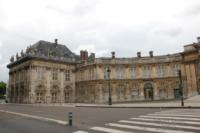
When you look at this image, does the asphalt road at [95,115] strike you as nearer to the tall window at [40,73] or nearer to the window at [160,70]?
the tall window at [40,73]

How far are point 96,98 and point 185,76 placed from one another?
17.7 metres

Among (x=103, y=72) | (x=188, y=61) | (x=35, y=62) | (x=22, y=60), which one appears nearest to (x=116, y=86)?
(x=103, y=72)

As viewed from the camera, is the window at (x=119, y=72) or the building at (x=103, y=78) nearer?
the building at (x=103, y=78)

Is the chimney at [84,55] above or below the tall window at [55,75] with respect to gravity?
above

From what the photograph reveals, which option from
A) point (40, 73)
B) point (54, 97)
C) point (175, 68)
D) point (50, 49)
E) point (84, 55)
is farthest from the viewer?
point (84, 55)

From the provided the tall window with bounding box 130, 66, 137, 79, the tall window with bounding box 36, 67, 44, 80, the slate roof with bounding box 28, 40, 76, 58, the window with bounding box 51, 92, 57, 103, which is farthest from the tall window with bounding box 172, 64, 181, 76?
the tall window with bounding box 36, 67, 44, 80

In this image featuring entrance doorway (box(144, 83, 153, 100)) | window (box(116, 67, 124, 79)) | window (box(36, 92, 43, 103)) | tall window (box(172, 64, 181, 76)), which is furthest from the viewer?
window (box(116, 67, 124, 79))

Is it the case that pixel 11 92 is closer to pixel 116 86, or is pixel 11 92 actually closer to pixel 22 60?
pixel 22 60

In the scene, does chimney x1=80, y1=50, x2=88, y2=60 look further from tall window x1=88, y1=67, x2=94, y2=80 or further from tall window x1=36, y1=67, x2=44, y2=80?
tall window x1=36, y1=67, x2=44, y2=80

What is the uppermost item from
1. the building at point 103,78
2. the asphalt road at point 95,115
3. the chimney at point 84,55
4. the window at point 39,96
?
the chimney at point 84,55

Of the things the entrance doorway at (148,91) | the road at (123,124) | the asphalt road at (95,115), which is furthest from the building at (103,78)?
the road at (123,124)

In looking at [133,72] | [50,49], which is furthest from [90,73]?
[50,49]

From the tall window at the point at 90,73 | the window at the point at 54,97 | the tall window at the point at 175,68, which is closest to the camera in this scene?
the tall window at the point at 175,68

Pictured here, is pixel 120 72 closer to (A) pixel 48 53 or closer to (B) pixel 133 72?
(B) pixel 133 72
